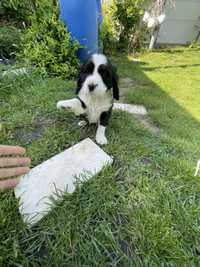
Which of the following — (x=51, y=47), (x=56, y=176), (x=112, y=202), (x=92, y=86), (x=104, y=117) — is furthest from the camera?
(x=51, y=47)

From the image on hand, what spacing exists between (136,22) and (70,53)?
12.6ft

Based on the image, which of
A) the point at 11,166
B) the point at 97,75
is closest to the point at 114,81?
the point at 97,75

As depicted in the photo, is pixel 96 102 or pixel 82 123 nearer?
pixel 96 102

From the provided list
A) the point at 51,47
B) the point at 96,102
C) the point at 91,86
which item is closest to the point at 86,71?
the point at 91,86

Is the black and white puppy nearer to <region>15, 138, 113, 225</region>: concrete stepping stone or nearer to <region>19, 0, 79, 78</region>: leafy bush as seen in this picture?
<region>15, 138, 113, 225</region>: concrete stepping stone

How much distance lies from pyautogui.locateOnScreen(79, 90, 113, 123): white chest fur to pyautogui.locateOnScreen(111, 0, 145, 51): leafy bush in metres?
5.54

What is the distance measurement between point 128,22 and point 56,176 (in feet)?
20.9

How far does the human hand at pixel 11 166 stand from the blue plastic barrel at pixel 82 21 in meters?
2.64

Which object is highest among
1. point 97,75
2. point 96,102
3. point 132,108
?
point 97,75

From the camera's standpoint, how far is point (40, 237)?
4.78 ft

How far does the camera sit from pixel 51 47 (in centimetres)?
407

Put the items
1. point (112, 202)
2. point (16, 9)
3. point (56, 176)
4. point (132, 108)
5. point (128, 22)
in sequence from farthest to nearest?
1. point (128, 22)
2. point (16, 9)
3. point (132, 108)
4. point (56, 176)
5. point (112, 202)

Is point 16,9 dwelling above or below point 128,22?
above

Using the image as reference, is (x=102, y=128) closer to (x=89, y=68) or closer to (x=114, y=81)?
(x=114, y=81)
